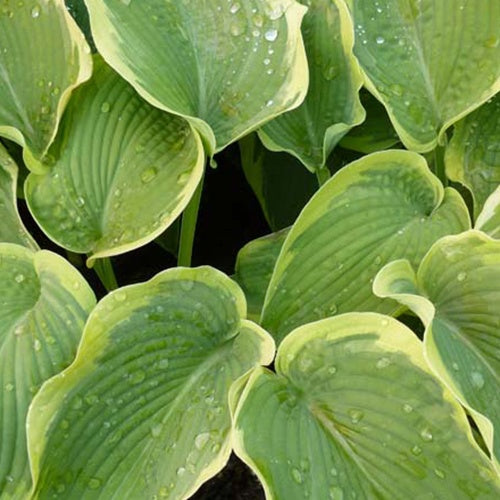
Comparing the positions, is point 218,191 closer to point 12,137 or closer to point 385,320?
point 12,137

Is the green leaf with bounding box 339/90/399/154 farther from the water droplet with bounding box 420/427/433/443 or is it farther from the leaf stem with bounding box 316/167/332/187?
the water droplet with bounding box 420/427/433/443

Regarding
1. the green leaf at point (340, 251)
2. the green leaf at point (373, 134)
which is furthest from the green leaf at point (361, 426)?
the green leaf at point (373, 134)

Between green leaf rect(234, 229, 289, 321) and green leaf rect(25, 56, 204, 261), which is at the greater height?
green leaf rect(25, 56, 204, 261)

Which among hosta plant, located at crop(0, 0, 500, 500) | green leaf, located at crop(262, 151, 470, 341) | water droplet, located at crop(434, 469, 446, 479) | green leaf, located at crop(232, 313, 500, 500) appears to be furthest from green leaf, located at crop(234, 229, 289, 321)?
water droplet, located at crop(434, 469, 446, 479)

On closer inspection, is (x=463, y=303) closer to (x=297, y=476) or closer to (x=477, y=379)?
(x=477, y=379)

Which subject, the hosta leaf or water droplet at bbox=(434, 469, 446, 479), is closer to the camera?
water droplet at bbox=(434, 469, 446, 479)

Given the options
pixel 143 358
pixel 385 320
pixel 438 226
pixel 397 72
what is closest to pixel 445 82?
pixel 397 72
